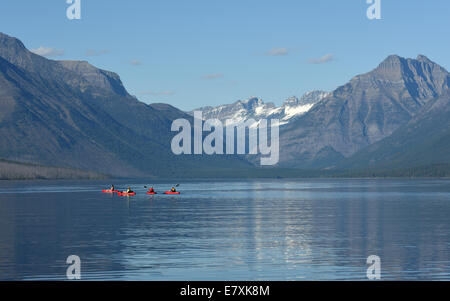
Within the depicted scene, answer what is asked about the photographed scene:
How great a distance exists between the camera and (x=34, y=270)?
218ft

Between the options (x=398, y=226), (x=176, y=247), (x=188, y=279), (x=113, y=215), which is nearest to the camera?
(x=188, y=279)

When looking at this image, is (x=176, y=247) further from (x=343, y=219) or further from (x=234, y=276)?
(x=343, y=219)

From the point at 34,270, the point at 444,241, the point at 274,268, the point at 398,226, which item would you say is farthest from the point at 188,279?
the point at 398,226

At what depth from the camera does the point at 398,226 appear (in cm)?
11350

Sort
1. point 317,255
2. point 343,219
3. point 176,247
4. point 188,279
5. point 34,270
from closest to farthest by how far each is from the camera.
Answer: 1. point 188,279
2. point 34,270
3. point 317,255
4. point 176,247
5. point 343,219

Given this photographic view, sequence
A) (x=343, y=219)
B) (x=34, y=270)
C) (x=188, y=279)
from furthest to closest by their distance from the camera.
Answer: (x=343, y=219)
(x=34, y=270)
(x=188, y=279)

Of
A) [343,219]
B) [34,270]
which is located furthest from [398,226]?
[34,270]

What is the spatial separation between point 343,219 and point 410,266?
58781mm

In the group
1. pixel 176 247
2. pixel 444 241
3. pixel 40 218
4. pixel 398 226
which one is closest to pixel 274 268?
pixel 176 247

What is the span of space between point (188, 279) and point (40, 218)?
75993mm

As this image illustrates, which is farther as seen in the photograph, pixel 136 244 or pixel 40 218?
pixel 40 218

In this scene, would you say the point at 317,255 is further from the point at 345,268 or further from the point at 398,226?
the point at 398,226

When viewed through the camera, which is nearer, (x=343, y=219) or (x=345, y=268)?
(x=345, y=268)
